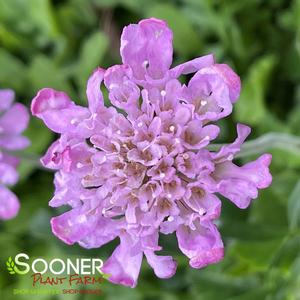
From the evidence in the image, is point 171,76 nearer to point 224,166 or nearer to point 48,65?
point 224,166

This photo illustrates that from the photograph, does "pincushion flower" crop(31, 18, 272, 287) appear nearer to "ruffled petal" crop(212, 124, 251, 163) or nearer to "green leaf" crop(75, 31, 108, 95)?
"ruffled petal" crop(212, 124, 251, 163)

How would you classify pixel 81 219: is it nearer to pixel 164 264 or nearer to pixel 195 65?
pixel 164 264

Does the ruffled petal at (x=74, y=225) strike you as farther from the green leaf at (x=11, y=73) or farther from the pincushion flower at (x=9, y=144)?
the green leaf at (x=11, y=73)

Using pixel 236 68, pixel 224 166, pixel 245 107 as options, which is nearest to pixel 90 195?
pixel 224 166

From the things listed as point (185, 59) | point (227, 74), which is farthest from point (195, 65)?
point (185, 59)

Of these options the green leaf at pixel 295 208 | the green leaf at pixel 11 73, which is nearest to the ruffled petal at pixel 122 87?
the green leaf at pixel 295 208
